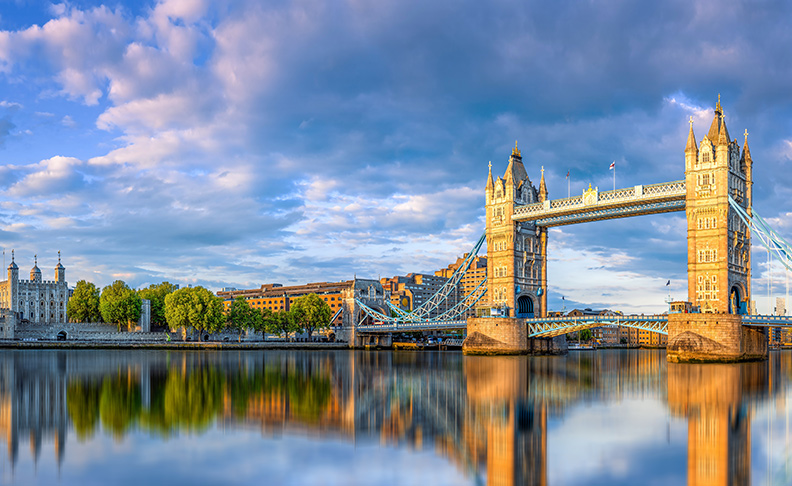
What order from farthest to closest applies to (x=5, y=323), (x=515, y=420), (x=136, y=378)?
(x=5, y=323) → (x=136, y=378) → (x=515, y=420)

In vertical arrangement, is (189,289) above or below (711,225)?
Result: below

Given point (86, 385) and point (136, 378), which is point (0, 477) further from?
point (136, 378)

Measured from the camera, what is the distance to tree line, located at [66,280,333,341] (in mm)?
91125

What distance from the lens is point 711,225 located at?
187 ft

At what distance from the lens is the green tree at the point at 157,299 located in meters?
104

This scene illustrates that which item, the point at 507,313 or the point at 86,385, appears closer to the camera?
the point at 86,385

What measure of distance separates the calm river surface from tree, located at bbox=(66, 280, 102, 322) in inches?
2993

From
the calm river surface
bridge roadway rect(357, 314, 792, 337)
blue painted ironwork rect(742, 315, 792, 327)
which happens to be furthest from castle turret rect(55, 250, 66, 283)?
blue painted ironwork rect(742, 315, 792, 327)

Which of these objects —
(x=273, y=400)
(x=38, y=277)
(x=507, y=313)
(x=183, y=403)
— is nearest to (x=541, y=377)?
(x=273, y=400)

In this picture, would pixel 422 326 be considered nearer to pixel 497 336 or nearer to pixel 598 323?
pixel 497 336

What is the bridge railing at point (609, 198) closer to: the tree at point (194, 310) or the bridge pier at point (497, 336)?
the bridge pier at point (497, 336)

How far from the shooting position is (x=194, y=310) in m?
89.5

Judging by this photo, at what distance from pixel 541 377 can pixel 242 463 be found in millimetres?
26862

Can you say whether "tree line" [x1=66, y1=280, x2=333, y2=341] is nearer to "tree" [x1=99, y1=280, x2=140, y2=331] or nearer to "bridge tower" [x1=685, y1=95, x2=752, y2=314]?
"tree" [x1=99, y1=280, x2=140, y2=331]
